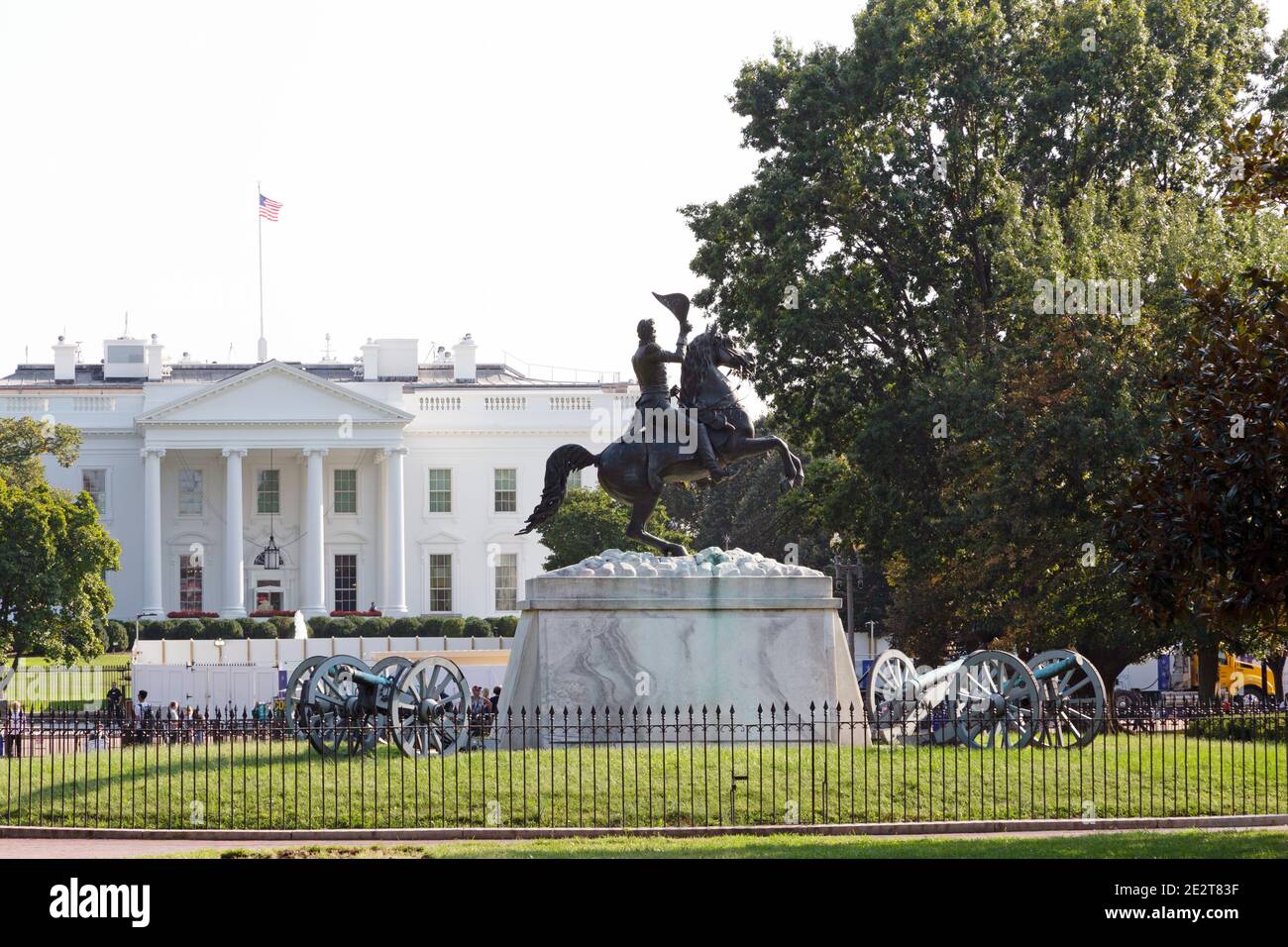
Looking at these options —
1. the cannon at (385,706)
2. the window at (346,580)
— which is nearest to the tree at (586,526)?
the window at (346,580)

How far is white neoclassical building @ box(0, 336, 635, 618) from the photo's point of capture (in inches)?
2889

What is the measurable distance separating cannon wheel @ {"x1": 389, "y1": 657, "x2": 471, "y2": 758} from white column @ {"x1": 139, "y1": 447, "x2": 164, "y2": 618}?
53.8 metres

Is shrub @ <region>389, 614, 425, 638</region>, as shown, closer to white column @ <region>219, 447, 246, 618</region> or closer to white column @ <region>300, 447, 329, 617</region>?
white column @ <region>300, 447, 329, 617</region>

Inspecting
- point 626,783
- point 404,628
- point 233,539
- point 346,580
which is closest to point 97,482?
point 233,539

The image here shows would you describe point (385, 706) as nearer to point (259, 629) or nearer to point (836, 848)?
point (836, 848)

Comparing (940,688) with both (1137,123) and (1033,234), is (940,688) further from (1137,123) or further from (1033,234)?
(1137,123)

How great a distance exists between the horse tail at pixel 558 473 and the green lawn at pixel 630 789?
3681 millimetres

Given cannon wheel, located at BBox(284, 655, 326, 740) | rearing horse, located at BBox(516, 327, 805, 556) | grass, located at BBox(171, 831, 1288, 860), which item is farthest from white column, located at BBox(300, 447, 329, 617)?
grass, located at BBox(171, 831, 1288, 860)

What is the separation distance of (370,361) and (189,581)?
12735mm

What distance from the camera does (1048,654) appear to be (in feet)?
69.7

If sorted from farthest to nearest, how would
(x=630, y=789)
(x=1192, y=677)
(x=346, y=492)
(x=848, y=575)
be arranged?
1. (x=346, y=492)
2. (x=1192, y=677)
3. (x=848, y=575)
4. (x=630, y=789)

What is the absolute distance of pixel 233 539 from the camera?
72.4m
